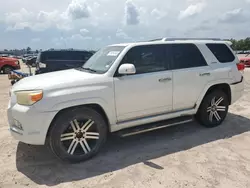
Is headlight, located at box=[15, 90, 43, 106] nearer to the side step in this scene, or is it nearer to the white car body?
the white car body

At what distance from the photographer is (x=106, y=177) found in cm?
338

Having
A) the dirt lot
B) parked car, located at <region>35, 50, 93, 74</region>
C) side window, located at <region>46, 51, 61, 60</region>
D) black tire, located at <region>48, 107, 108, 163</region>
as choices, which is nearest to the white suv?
black tire, located at <region>48, 107, 108, 163</region>

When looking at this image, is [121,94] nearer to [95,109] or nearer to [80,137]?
[95,109]

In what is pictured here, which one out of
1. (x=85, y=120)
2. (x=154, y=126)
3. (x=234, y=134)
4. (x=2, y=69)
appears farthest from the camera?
(x=2, y=69)

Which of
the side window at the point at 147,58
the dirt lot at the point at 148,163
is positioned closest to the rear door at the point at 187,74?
the side window at the point at 147,58

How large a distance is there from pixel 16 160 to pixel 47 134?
2.88 feet

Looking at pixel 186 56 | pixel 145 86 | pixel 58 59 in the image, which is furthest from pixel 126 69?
pixel 58 59

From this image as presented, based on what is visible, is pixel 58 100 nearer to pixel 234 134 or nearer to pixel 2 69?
pixel 234 134

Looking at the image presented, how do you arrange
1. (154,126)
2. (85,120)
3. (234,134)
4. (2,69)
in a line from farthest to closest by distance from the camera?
(2,69) → (234,134) → (154,126) → (85,120)

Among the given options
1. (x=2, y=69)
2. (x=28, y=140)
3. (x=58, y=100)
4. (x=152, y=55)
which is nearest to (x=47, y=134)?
(x=28, y=140)

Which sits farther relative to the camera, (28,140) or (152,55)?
(152,55)

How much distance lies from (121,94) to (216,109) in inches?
96.0

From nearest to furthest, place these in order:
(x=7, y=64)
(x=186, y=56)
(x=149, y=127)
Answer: (x=149, y=127) < (x=186, y=56) < (x=7, y=64)

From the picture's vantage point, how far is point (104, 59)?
445cm
